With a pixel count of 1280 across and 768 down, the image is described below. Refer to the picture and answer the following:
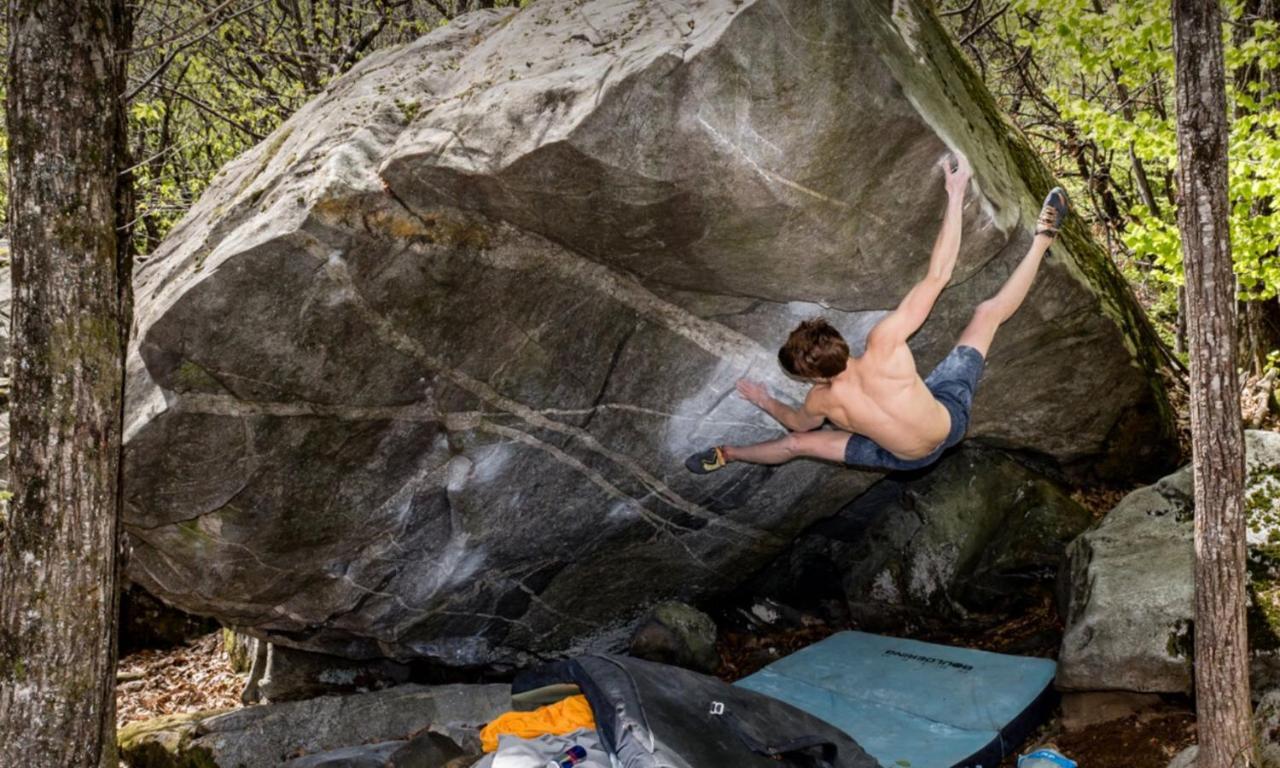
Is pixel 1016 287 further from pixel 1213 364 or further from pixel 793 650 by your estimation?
pixel 793 650

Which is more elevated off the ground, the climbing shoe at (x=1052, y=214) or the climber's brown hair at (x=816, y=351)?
the climbing shoe at (x=1052, y=214)

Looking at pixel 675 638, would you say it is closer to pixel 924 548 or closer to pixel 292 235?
pixel 924 548

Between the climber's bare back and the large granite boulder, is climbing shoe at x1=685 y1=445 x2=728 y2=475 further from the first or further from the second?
the climber's bare back

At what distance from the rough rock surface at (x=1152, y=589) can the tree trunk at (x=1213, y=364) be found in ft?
4.44

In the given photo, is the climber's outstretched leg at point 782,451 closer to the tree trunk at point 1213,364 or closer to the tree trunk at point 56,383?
the tree trunk at point 1213,364

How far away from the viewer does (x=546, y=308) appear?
678 centimetres

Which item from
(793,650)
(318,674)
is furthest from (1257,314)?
(318,674)

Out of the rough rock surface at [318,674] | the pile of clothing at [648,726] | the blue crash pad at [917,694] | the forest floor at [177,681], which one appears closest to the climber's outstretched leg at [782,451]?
the pile of clothing at [648,726]

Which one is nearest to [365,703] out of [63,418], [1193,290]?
[63,418]

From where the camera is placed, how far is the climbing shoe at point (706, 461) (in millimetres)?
7727

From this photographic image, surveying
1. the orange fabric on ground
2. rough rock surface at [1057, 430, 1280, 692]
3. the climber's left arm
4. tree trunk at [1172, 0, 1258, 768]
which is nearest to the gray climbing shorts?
the climber's left arm

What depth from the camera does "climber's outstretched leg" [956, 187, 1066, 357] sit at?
653 cm

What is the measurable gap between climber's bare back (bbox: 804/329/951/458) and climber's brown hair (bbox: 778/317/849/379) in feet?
0.52

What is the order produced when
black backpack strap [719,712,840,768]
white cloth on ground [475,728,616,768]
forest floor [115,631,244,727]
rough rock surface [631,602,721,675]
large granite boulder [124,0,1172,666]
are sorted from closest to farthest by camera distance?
large granite boulder [124,0,1172,666], white cloth on ground [475,728,616,768], black backpack strap [719,712,840,768], rough rock surface [631,602,721,675], forest floor [115,631,244,727]
